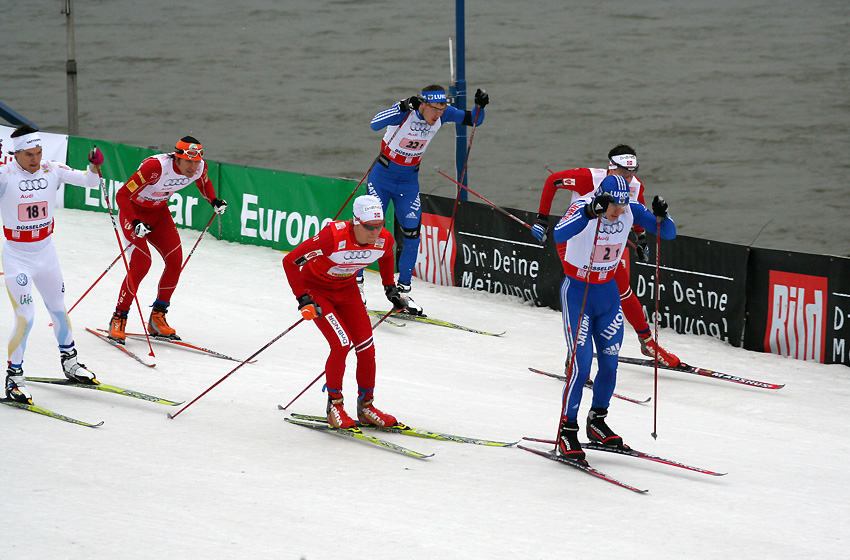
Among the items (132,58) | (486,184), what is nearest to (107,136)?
(132,58)

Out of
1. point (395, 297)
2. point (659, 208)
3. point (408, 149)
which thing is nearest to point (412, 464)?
point (659, 208)

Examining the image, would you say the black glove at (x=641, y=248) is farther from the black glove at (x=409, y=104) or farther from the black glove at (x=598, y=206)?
the black glove at (x=409, y=104)

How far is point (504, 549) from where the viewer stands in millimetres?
4883

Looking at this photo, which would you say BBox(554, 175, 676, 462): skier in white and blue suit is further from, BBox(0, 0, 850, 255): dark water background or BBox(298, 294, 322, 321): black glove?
BBox(0, 0, 850, 255): dark water background

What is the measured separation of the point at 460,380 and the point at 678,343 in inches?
103

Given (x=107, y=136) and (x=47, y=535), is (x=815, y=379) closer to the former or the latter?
(x=47, y=535)

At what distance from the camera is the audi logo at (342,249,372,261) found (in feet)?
20.6

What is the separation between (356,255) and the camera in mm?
6320

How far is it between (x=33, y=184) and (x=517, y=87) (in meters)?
20.0

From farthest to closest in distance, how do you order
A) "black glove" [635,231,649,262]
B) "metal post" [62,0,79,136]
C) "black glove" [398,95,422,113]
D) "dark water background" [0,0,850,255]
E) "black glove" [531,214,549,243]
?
"dark water background" [0,0,850,255], "metal post" [62,0,79,136], "black glove" [398,95,422,113], "black glove" [531,214,549,243], "black glove" [635,231,649,262]

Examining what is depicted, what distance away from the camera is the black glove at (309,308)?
611 cm

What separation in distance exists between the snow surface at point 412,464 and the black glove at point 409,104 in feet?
7.21

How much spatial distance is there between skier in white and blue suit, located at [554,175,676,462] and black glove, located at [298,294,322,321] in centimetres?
151

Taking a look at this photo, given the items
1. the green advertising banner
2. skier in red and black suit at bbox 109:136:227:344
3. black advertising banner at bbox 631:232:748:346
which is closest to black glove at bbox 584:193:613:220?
skier in red and black suit at bbox 109:136:227:344
